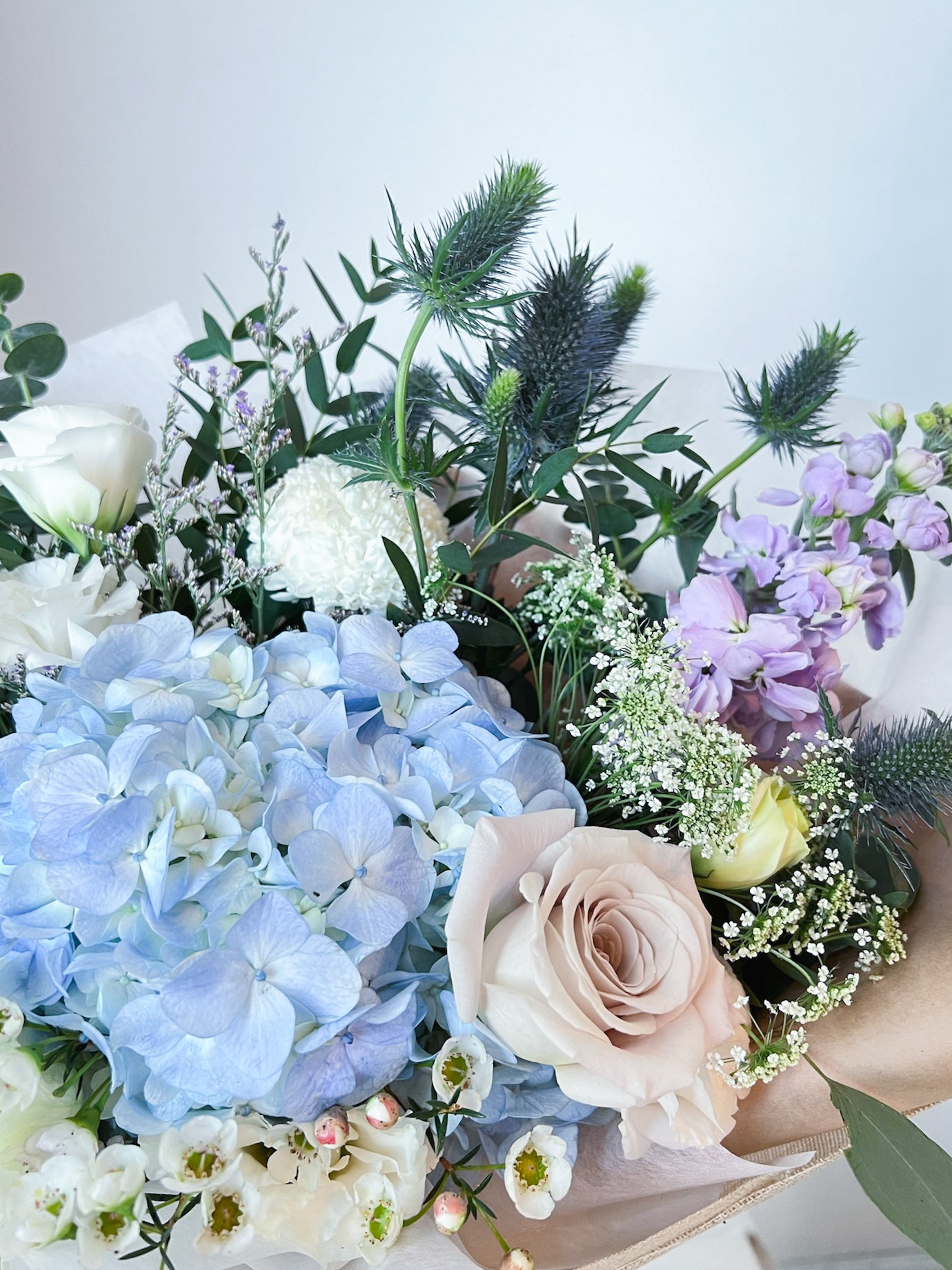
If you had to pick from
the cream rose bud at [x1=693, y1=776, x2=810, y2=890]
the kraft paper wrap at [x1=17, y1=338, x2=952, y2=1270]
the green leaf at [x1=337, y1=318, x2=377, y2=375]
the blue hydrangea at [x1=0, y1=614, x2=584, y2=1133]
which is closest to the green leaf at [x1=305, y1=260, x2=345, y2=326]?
the green leaf at [x1=337, y1=318, x2=377, y2=375]

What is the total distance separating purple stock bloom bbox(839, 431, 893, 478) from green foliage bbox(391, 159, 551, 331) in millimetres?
225

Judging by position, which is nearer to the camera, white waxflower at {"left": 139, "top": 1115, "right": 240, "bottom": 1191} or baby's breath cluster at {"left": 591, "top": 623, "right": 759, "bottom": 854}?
white waxflower at {"left": 139, "top": 1115, "right": 240, "bottom": 1191}

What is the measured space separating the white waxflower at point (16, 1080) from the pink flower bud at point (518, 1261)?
0.61ft

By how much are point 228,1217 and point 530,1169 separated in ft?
0.37

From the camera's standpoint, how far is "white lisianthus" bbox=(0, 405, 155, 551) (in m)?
0.50

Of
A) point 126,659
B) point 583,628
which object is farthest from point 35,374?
point 583,628

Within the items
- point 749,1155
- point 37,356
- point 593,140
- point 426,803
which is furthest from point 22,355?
point 593,140

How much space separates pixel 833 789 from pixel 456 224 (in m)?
0.31

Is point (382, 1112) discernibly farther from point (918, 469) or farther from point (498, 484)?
point (918, 469)

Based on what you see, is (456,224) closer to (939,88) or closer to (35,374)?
(35,374)

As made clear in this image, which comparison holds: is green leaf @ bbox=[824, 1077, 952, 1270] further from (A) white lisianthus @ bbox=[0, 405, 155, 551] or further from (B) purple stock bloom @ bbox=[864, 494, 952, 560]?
(A) white lisianthus @ bbox=[0, 405, 155, 551]

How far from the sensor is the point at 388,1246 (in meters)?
0.38

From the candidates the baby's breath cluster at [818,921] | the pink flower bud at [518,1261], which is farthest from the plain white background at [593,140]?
the pink flower bud at [518,1261]

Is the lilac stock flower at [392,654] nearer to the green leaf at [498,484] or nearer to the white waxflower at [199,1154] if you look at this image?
the green leaf at [498,484]
